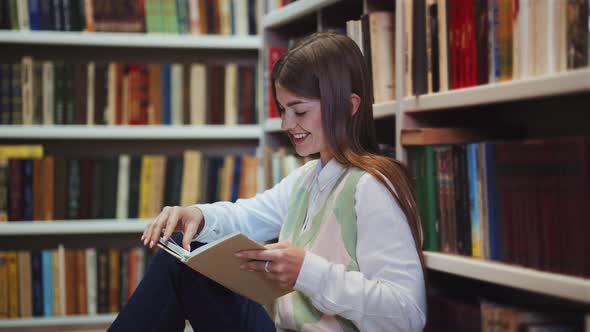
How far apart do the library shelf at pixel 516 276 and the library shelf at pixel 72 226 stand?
1.28 meters

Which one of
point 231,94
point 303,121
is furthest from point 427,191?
point 231,94

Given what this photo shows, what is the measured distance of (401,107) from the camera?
147 centimetres

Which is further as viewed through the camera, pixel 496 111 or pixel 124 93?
pixel 124 93

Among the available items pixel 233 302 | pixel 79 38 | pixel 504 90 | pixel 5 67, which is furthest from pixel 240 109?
pixel 504 90

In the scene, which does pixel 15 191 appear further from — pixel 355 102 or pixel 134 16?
pixel 355 102

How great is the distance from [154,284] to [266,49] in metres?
1.23

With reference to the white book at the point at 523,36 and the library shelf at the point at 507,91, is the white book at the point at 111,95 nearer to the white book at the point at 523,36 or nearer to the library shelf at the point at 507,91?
the library shelf at the point at 507,91

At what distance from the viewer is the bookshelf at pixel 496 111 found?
1018mm

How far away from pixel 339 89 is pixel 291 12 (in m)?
0.88

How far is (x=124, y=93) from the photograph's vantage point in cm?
233

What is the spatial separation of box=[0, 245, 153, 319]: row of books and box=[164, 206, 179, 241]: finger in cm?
104

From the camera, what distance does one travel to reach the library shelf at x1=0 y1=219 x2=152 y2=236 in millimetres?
2225

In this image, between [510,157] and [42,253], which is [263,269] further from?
[42,253]

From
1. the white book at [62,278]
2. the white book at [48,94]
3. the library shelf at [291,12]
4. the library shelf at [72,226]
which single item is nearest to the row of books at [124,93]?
the white book at [48,94]
